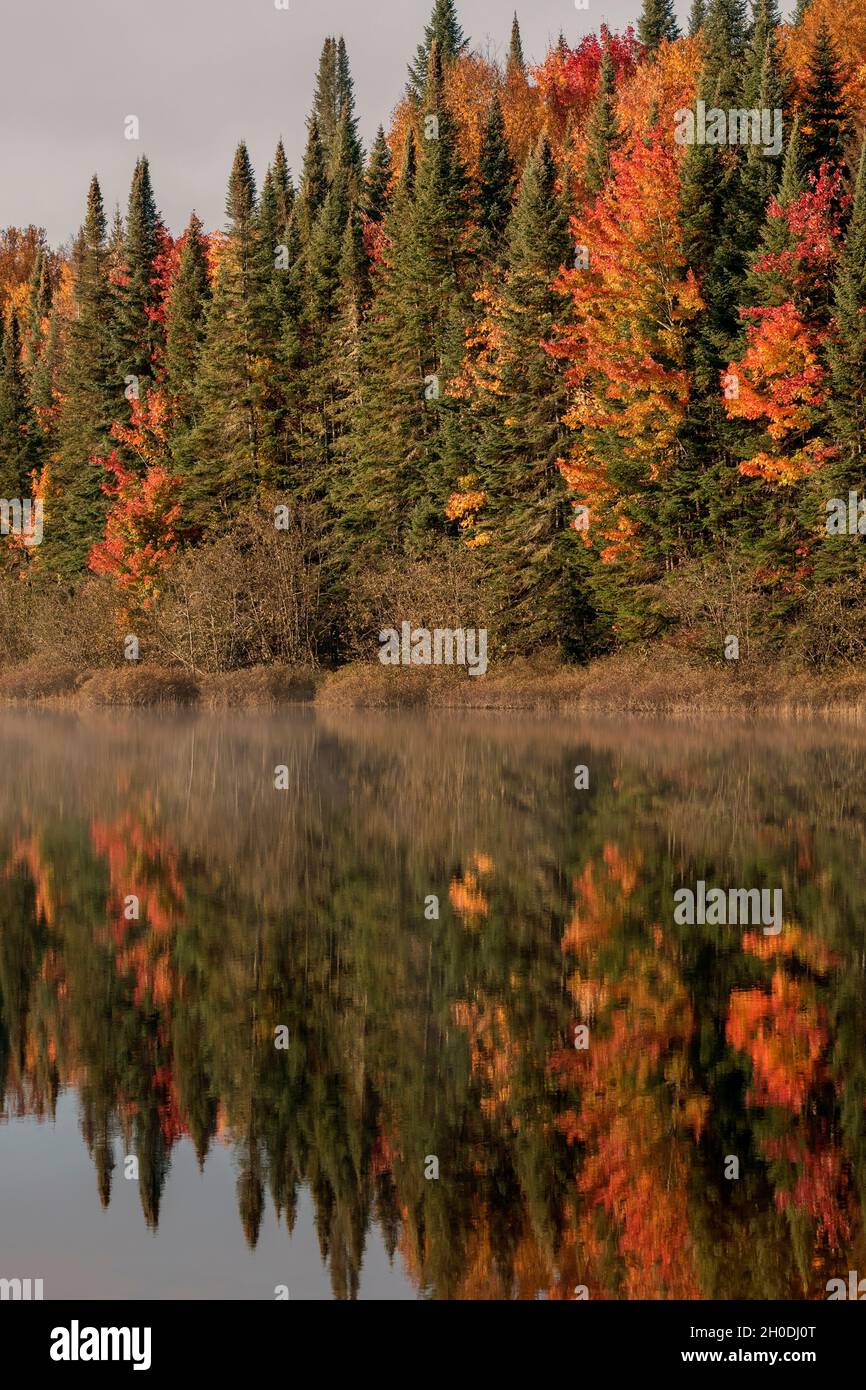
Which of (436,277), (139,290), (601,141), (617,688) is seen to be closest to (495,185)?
(601,141)

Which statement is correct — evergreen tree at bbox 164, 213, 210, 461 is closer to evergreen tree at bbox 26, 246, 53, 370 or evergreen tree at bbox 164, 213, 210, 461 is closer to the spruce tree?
the spruce tree

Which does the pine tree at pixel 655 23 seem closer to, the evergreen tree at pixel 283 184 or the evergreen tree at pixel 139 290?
the evergreen tree at pixel 283 184

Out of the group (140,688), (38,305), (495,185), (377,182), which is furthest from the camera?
(38,305)

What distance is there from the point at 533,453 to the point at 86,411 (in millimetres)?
36142

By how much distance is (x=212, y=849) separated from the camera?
19.7 m

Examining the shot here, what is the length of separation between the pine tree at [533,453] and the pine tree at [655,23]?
61.9m

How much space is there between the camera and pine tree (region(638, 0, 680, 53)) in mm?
115312

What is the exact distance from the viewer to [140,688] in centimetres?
6078

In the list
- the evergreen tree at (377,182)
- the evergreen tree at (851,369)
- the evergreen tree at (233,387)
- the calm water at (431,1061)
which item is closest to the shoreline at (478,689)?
the evergreen tree at (851,369)

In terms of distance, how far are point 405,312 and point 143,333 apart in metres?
23.3

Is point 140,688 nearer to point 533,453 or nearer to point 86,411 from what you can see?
point 533,453

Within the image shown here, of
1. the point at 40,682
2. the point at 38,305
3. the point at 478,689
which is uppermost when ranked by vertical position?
the point at 38,305

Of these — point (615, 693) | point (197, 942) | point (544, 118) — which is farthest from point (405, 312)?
point (197, 942)

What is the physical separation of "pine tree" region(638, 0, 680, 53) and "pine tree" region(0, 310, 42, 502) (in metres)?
51.9
